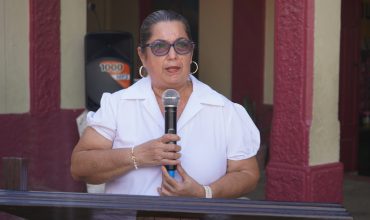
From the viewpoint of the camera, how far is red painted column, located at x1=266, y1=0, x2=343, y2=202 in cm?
547

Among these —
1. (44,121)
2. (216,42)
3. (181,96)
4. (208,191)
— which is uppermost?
(216,42)

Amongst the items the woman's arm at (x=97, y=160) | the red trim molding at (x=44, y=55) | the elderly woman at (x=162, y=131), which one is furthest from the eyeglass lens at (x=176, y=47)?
the red trim molding at (x=44, y=55)

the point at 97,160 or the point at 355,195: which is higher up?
the point at 97,160

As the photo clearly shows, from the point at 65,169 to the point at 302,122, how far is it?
7.68 feet

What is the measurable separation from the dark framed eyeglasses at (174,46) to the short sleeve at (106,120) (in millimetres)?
278

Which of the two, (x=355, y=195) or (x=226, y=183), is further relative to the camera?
(x=355, y=195)

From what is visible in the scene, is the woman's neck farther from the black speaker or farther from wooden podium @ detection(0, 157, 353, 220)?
the black speaker

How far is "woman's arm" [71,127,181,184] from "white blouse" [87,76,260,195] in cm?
4

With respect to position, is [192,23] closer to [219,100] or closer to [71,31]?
[71,31]

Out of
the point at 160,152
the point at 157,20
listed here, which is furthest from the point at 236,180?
the point at 157,20

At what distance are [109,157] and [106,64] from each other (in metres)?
3.75

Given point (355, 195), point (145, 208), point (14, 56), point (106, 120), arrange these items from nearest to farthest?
point (145, 208) → point (106, 120) → point (14, 56) → point (355, 195)

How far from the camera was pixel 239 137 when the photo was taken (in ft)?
9.22

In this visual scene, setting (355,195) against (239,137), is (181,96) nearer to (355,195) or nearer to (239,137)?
(239,137)
